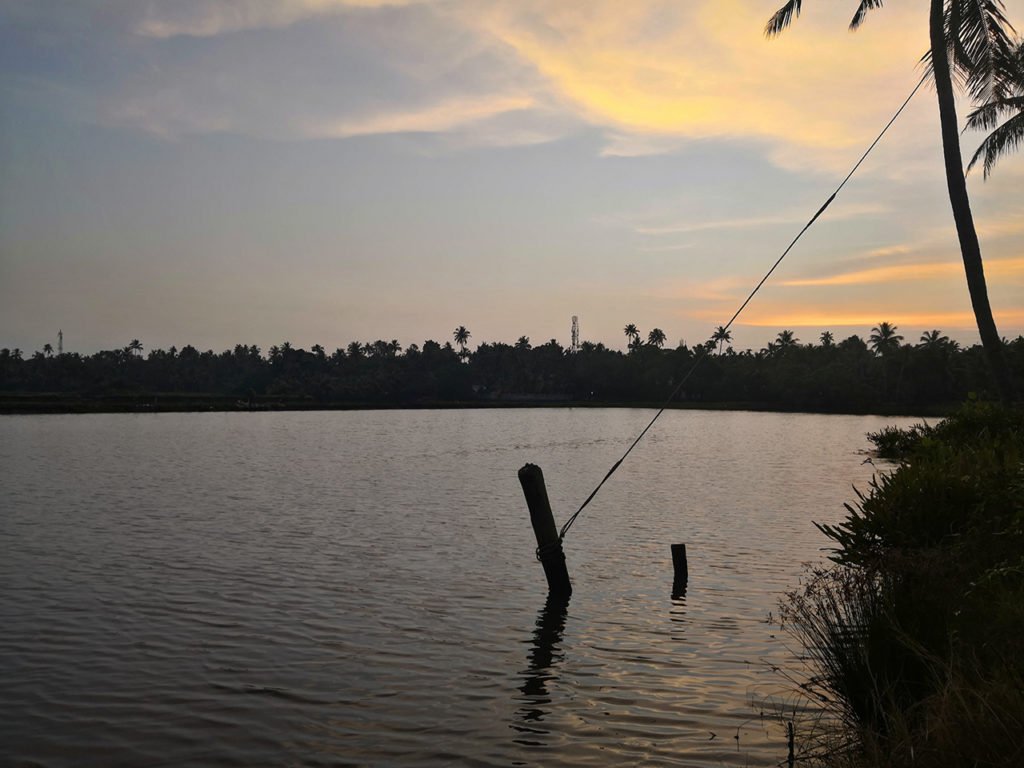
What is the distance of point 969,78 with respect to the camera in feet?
72.2

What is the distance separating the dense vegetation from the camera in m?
5.19

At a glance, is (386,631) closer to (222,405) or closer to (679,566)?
(679,566)

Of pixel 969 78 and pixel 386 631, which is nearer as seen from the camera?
pixel 386 631

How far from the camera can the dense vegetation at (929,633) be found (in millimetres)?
5191

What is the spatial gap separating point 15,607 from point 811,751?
472 inches

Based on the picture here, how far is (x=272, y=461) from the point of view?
50188 millimetres

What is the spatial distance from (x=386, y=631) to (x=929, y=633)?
7.52m

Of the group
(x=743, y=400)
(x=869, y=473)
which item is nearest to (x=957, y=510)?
(x=869, y=473)

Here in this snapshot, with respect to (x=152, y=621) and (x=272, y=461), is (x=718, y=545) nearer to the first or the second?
(x=152, y=621)

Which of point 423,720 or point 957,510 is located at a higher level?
point 957,510

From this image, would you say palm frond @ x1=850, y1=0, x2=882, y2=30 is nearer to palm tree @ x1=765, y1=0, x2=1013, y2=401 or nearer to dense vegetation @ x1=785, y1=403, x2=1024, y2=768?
palm tree @ x1=765, y1=0, x2=1013, y2=401

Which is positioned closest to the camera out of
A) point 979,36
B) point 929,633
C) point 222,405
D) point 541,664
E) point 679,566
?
point 929,633

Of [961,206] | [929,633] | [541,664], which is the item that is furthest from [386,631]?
[961,206]

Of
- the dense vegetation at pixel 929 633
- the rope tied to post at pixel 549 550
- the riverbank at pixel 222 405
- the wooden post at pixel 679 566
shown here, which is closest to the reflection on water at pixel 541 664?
the rope tied to post at pixel 549 550
